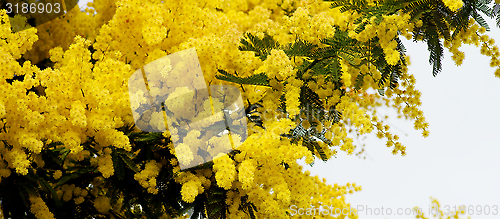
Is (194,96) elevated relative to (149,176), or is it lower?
elevated

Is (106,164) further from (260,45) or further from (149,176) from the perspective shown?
(260,45)

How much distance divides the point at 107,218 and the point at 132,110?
1.59 m

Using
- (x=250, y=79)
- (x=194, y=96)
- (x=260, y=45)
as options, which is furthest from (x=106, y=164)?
(x=260, y=45)

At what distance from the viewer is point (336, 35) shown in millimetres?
2643

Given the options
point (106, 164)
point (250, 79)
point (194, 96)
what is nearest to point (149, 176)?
point (106, 164)

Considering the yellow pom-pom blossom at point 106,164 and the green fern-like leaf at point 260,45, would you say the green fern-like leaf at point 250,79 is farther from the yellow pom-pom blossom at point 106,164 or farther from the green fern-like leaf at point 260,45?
the yellow pom-pom blossom at point 106,164

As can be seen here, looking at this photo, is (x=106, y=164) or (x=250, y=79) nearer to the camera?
(x=250, y=79)

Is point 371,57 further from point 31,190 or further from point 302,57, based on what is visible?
point 31,190

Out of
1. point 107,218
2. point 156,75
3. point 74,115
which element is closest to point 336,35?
point 156,75

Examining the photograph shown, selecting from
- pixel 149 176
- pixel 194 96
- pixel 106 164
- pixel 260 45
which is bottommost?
pixel 149 176

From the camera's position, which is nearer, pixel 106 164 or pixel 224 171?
pixel 224 171

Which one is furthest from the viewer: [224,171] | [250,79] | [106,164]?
[106,164]

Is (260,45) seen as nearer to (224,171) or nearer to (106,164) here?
(224,171)

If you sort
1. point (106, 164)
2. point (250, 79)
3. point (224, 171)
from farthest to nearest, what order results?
point (106, 164), point (250, 79), point (224, 171)
